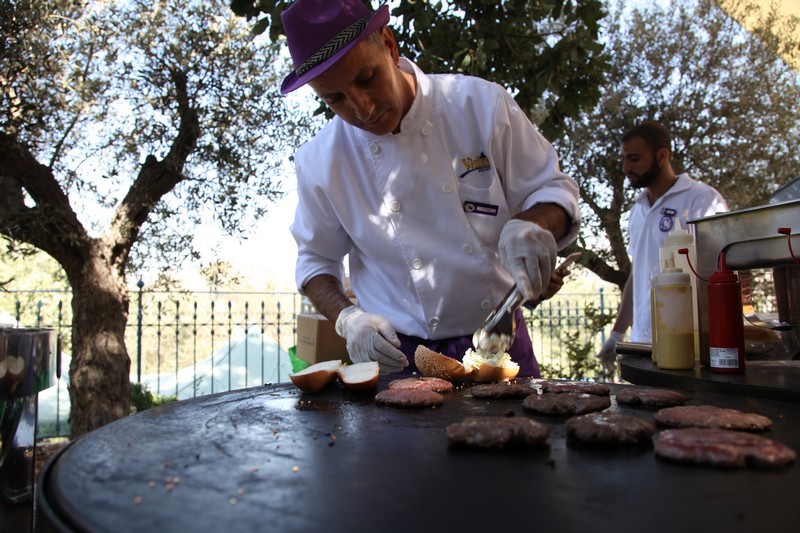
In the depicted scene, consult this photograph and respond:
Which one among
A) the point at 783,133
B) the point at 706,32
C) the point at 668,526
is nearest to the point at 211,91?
the point at 668,526

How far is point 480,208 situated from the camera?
2.31 meters

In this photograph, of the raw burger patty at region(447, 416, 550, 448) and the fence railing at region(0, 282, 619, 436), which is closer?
the raw burger patty at region(447, 416, 550, 448)

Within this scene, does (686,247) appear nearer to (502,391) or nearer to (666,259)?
(666,259)

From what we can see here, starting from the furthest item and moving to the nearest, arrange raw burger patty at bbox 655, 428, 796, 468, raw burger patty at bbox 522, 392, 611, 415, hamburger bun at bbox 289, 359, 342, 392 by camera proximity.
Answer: hamburger bun at bbox 289, 359, 342, 392 → raw burger patty at bbox 522, 392, 611, 415 → raw burger patty at bbox 655, 428, 796, 468

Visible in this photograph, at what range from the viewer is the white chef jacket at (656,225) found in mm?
4184

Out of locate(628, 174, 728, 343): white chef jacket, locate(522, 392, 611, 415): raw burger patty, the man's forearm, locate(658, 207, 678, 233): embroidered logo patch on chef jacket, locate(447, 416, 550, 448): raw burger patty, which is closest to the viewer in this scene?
locate(447, 416, 550, 448): raw burger patty

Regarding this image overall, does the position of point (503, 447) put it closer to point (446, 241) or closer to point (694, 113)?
point (446, 241)

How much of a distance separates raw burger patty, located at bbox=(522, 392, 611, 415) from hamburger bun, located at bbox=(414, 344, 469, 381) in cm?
42

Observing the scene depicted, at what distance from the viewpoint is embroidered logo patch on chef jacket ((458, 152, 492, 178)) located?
2.31 m

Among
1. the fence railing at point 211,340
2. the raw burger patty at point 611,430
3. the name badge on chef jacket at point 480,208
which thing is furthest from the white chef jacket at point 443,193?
the fence railing at point 211,340

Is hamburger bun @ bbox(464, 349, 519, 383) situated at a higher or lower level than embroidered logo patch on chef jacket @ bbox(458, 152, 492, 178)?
lower

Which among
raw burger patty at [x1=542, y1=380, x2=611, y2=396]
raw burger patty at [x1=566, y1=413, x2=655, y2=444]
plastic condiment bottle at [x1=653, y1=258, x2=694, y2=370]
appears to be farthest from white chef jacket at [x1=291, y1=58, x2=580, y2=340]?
raw burger patty at [x1=566, y1=413, x2=655, y2=444]

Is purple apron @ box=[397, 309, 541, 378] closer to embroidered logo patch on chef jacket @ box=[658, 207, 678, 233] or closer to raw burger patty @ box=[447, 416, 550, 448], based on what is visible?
raw burger patty @ box=[447, 416, 550, 448]

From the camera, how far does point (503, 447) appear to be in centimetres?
106
